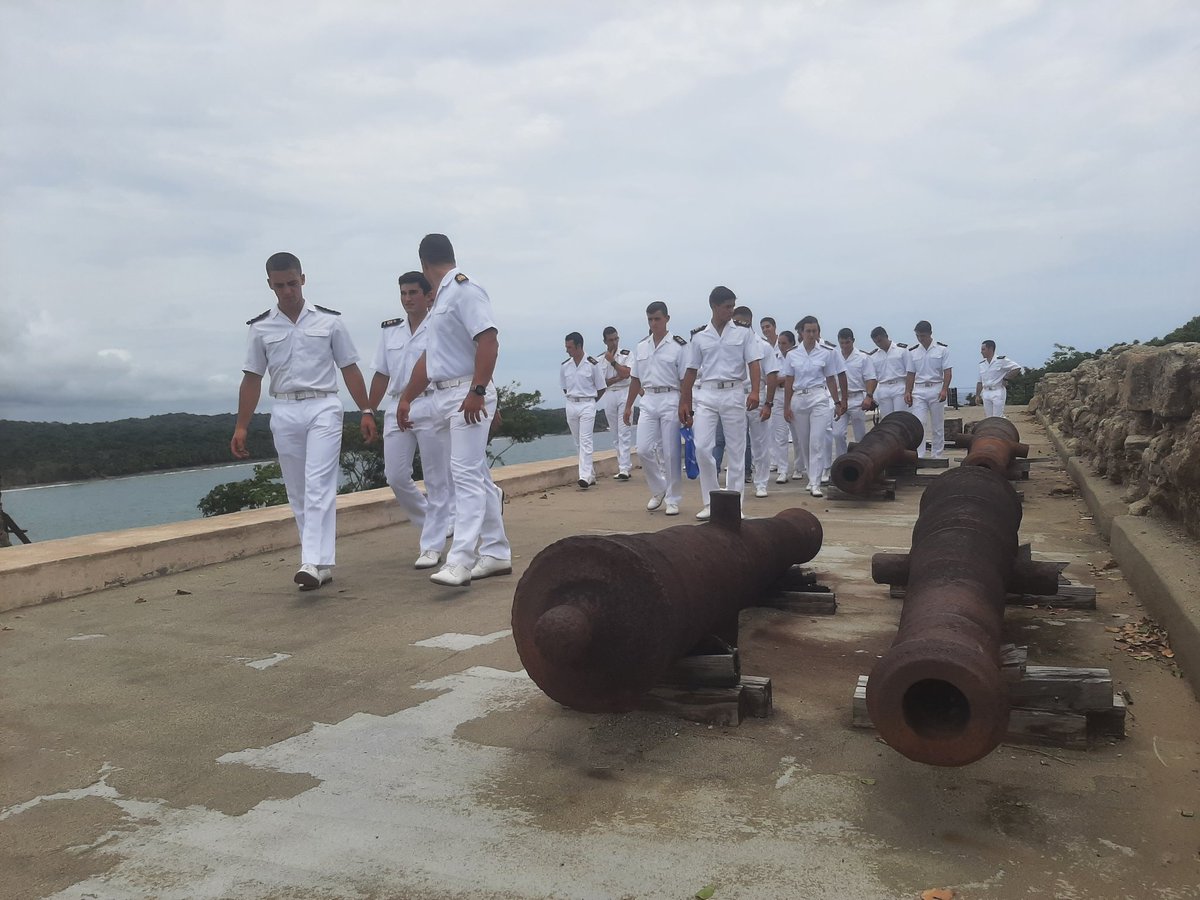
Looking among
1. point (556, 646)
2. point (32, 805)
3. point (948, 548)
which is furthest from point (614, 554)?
point (32, 805)

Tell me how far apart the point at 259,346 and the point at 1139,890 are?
5721 mm

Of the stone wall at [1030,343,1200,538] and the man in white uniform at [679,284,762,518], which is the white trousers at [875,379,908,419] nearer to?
the stone wall at [1030,343,1200,538]

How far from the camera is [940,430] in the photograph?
1465cm

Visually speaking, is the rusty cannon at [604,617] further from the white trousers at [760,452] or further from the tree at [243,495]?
the tree at [243,495]

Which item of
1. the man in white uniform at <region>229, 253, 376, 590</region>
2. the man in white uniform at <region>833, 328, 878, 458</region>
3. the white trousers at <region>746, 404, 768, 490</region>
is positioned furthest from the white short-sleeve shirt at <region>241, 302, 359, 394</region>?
the man in white uniform at <region>833, 328, 878, 458</region>

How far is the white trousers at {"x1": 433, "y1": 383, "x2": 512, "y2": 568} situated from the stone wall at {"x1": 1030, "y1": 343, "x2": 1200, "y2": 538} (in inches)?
156

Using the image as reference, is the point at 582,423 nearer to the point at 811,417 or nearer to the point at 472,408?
the point at 811,417

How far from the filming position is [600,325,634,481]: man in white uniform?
13805mm

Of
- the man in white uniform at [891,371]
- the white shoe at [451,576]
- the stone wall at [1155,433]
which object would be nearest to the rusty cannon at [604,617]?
the white shoe at [451,576]

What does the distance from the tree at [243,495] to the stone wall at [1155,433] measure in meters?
13.0

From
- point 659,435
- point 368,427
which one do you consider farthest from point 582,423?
point 368,427

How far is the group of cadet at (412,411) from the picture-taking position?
233 inches

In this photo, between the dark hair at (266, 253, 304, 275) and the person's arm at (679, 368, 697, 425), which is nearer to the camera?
the dark hair at (266, 253, 304, 275)

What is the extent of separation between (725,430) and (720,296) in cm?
126
